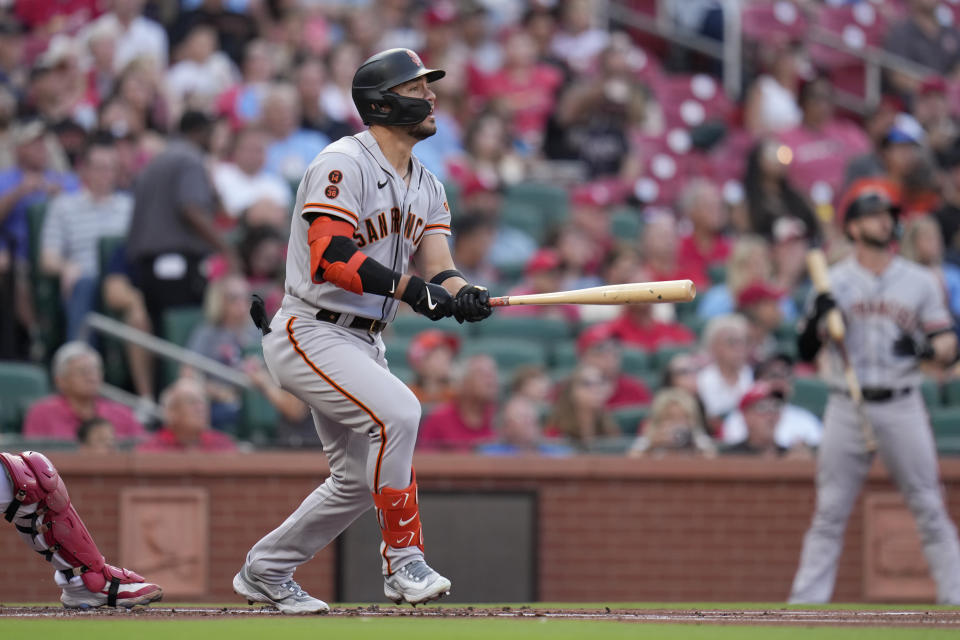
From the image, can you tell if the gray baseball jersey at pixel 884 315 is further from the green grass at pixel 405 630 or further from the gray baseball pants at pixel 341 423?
the gray baseball pants at pixel 341 423

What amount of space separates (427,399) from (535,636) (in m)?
4.66

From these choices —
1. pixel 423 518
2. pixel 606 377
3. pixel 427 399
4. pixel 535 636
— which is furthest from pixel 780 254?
pixel 535 636

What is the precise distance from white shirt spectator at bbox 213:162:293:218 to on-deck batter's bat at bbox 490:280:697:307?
18.5 ft

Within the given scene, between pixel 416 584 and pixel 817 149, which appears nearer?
pixel 416 584

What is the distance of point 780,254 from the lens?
38.0 feet

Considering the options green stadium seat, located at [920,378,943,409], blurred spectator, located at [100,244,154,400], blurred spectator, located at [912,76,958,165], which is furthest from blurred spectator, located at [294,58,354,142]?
blurred spectator, located at [912,76,958,165]

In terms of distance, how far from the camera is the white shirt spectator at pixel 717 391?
31.4 ft

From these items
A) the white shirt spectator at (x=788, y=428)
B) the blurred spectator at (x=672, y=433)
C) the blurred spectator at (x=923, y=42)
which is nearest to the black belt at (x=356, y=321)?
the blurred spectator at (x=672, y=433)

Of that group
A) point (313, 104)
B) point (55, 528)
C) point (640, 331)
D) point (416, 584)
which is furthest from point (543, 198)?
point (55, 528)

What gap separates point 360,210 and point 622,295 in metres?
0.96

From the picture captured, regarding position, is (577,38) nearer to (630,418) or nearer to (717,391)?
(717,391)

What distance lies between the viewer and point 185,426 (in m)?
8.41

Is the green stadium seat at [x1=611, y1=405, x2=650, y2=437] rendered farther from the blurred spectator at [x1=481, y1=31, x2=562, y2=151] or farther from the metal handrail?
the blurred spectator at [x1=481, y1=31, x2=562, y2=151]

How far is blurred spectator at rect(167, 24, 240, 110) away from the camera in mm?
12117
